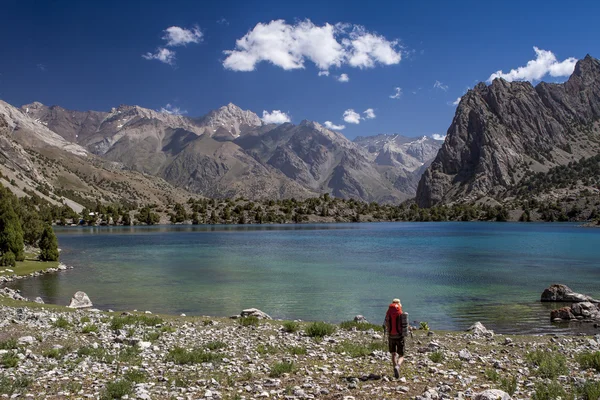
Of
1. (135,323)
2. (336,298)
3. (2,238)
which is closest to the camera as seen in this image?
(135,323)

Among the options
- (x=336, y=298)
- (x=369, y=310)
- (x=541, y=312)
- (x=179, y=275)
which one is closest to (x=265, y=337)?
(x=369, y=310)

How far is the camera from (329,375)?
16.7 metres

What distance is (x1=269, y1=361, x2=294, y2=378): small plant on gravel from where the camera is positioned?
1659 centimetres

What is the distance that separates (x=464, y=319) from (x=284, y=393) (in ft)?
87.5

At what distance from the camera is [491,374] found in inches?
653

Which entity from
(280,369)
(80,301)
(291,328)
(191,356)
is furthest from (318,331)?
(80,301)

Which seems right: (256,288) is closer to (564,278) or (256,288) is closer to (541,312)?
(541,312)

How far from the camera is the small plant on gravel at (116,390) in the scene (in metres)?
13.3

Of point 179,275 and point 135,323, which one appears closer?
point 135,323

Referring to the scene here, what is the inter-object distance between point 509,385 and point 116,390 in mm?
13025

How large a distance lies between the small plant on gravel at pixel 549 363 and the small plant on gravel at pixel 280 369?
382 inches

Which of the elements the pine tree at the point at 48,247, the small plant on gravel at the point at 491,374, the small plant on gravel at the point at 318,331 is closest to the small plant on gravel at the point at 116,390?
the small plant on gravel at the point at 318,331

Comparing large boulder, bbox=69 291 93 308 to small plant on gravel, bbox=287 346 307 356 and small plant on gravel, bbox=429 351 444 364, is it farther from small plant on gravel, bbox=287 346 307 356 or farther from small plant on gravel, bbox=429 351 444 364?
small plant on gravel, bbox=429 351 444 364

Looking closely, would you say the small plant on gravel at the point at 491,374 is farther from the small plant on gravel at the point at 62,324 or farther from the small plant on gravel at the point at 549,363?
the small plant on gravel at the point at 62,324
